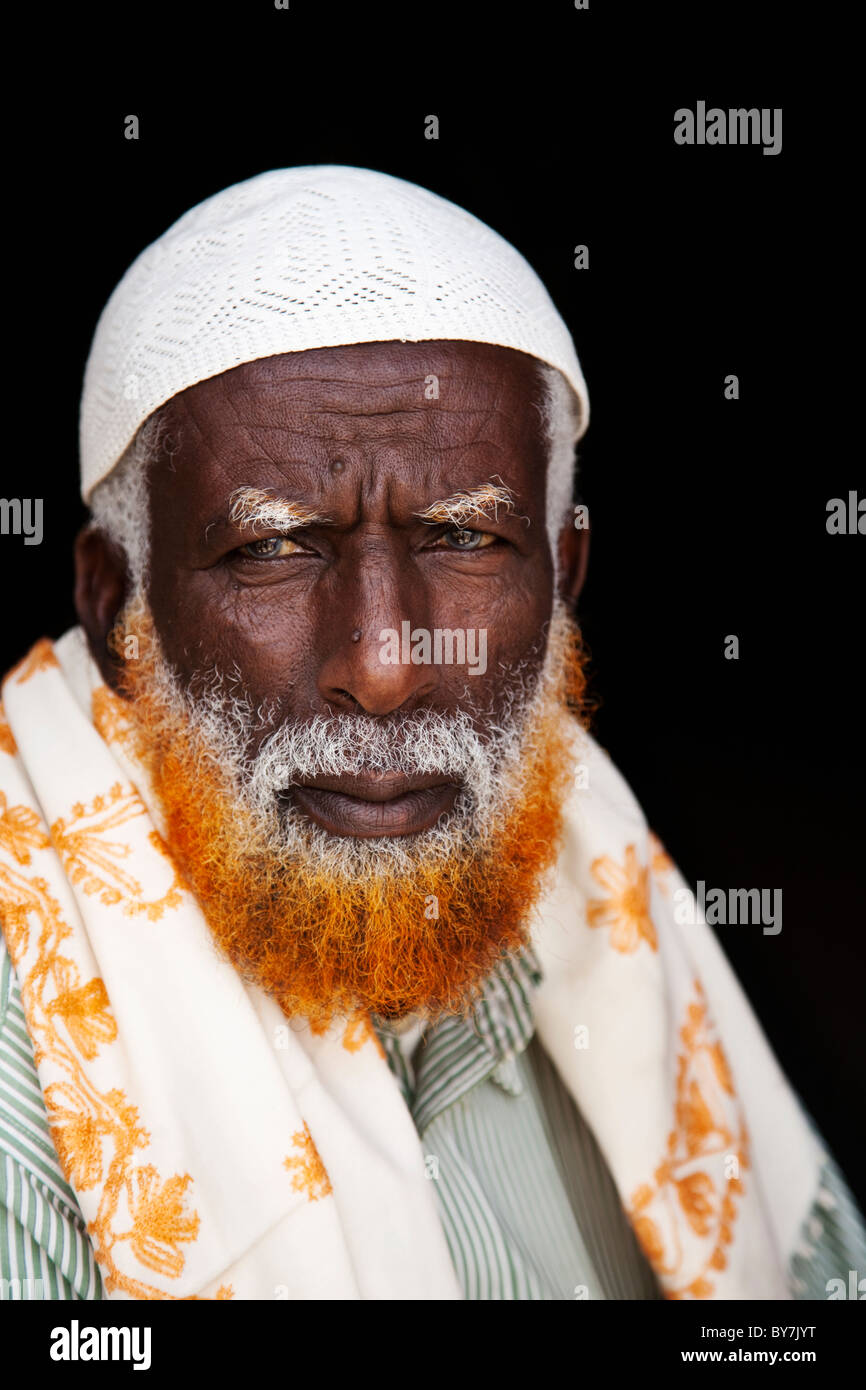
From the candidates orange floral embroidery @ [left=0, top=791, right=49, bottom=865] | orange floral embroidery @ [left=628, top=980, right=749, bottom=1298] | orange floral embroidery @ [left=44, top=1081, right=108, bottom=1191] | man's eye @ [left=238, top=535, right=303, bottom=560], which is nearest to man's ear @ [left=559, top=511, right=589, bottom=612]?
man's eye @ [left=238, top=535, right=303, bottom=560]

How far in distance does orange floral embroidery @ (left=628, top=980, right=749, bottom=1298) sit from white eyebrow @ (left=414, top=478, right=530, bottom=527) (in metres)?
1.12

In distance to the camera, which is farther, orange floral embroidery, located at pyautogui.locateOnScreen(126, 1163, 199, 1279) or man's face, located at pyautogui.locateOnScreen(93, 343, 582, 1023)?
man's face, located at pyautogui.locateOnScreen(93, 343, 582, 1023)

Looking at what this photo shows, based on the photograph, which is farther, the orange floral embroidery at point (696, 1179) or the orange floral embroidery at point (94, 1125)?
the orange floral embroidery at point (696, 1179)

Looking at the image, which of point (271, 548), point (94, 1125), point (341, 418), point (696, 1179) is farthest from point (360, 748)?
point (696, 1179)

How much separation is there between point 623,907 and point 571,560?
72 cm

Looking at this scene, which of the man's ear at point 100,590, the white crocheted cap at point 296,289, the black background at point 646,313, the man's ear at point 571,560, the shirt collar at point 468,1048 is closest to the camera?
the white crocheted cap at point 296,289

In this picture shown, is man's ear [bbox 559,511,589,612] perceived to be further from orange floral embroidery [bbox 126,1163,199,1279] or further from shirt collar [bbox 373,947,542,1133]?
orange floral embroidery [bbox 126,1163,199,1279]

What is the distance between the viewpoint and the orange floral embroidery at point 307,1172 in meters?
1.63

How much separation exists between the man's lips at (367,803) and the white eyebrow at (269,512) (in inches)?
15.8

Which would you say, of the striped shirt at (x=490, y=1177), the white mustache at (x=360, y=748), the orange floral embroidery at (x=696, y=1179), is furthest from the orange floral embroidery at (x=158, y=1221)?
the orange floral embroidery at (x=696, y=1179)

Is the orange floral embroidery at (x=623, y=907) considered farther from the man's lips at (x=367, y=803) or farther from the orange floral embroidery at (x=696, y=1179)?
the man's lips at (x=367, y=803)

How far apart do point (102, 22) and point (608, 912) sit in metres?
2.33

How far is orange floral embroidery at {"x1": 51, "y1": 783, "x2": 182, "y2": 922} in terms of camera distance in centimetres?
175

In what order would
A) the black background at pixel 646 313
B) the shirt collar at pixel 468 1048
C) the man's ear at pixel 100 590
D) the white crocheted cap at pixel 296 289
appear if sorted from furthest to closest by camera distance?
the black background at pixel 646 313
the man's ear at pixel 100 590
the shirt collar at pixel 468 1048
the white crocheted cap at pixel 296 289
